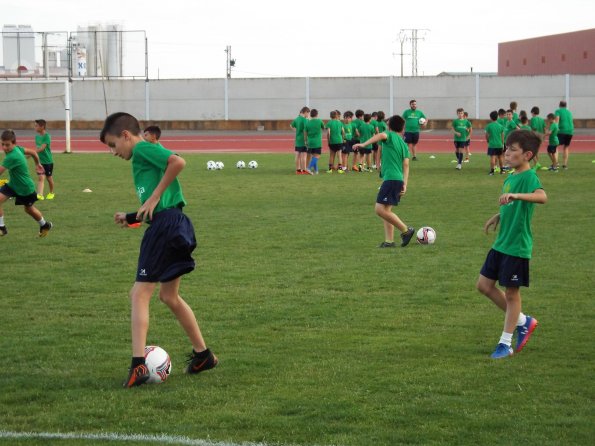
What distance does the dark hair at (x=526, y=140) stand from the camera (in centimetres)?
700

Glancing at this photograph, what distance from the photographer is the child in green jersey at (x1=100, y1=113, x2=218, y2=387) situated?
624 centimetres

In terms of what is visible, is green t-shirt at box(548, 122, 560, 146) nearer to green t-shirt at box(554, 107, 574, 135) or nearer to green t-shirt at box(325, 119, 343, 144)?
green t-shirt at box(554, 107, 574, 135)

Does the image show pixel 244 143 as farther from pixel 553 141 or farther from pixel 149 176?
pixel 149 176

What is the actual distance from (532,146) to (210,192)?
14675 mm

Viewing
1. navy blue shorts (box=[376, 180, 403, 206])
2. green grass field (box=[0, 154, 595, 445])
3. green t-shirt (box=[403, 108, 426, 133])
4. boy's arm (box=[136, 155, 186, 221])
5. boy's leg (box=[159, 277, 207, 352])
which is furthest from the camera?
green t-shirt (box=[403, 108, 426, 133])

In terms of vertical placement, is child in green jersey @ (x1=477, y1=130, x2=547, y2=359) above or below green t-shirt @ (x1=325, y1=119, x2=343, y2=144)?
below

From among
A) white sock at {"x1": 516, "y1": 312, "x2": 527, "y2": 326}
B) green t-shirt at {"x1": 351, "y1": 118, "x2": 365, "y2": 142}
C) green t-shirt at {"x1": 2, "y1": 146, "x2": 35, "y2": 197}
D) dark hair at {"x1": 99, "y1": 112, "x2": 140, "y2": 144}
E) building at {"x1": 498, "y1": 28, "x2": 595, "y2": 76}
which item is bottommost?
white sock at {"x1": 516, "y1": 312, "x2": 527, "y2": 326}

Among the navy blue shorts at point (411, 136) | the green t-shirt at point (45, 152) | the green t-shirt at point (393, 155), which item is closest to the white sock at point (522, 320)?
the green t-shirt at point (393, 155)

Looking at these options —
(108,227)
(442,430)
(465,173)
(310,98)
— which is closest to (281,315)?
(442,430)

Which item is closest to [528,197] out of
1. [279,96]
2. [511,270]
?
[511,270]

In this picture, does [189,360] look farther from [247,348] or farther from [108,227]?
[108,227]

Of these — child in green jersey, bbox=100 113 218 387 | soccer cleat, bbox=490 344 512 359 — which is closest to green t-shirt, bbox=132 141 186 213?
child in green jersey, bbox=100 113 218 387

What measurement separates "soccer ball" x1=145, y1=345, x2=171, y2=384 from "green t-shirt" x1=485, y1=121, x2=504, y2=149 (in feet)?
67.8

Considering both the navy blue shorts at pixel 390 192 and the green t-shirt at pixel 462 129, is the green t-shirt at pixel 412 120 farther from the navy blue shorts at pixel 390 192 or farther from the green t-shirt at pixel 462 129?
the navy blue shorts at pixel 390 192
